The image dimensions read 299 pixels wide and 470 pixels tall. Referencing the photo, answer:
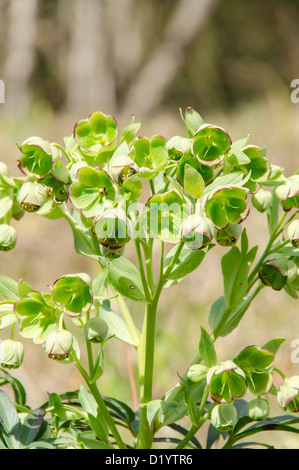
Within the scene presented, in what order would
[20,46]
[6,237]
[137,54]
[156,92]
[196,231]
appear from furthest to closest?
[137,54], [156,92], [20,46], [6,237], [196,231]

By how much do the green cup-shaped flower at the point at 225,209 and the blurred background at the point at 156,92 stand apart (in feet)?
2.36

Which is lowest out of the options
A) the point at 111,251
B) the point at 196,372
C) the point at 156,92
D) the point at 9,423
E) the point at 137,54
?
the point at 156,92

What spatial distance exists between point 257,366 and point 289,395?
5cm

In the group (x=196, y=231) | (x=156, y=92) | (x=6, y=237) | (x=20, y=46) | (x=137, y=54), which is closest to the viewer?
(x=196, y=231)

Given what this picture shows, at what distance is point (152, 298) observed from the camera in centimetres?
54

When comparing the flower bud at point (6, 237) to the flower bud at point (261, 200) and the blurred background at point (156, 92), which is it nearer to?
the flower bud at point (261, 200)

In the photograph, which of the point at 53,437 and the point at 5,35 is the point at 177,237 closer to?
the point at 53,437

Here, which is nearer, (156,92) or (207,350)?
(207,350)

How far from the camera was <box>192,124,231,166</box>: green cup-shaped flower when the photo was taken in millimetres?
476

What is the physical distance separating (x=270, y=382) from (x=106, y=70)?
4509 millimetres

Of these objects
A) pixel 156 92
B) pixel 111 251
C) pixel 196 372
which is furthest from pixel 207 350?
pixel 156 92

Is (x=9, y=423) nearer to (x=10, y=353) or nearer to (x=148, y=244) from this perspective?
(x=10, y=353)

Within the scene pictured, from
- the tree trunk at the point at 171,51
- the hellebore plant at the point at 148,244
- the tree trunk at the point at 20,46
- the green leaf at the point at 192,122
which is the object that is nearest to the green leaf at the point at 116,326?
the hellebore plant at the point at 148,244

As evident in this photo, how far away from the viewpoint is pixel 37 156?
51 centimetres
